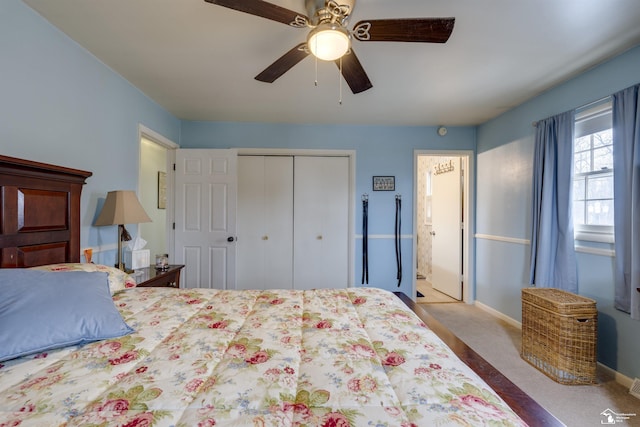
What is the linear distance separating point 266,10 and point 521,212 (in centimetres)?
310

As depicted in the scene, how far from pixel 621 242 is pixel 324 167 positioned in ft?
9.39

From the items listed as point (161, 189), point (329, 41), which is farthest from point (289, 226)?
point (329, 41)

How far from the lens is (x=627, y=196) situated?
186cm

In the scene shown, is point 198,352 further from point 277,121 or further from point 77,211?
point 277,121

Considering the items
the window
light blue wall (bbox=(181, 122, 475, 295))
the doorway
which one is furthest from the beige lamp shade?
the window

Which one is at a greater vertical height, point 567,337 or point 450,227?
point 450,227

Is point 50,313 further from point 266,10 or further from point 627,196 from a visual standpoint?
point 627,196

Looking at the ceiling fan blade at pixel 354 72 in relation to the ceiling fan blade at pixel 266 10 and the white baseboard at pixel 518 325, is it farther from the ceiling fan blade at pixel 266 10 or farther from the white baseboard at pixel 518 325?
the white baseboard at pixel 518 325

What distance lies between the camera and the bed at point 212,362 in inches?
25.8

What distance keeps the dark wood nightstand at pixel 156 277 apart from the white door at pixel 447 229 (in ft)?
11.7

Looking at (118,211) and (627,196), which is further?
(118,211)

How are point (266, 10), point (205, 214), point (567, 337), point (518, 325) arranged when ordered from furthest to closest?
point (205, 214)
point (518, 325)
point (567, 337)
point (266, 10)

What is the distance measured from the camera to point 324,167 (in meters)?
3.68

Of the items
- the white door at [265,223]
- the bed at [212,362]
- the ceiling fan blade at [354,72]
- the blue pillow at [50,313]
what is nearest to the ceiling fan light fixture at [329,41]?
the ceiling fan blade at [354,72]
